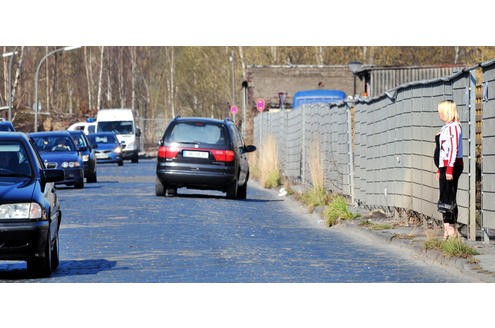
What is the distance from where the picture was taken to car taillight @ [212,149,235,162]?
92.5 feet

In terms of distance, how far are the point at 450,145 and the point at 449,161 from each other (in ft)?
0.60

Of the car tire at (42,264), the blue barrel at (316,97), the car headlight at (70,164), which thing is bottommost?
the car tire at (42,264)

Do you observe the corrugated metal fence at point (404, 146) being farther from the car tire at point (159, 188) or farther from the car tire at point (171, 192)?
the car tire at point (159, 188)

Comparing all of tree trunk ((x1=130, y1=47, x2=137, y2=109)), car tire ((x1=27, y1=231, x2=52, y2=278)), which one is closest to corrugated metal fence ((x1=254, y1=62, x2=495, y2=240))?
car tire ((x1=27, y1=231, x2=52, y2=278))

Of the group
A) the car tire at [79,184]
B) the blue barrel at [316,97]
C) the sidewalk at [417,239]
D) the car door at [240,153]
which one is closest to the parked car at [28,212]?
the sidewalk at [417,239]

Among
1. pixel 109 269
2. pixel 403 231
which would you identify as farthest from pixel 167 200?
pixel 109 269

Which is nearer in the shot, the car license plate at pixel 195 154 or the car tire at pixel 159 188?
the car license plate at pixel 195 154

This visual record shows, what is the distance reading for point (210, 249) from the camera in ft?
51.8

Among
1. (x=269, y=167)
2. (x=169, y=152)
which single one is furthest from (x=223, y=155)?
(x=269, y=167)

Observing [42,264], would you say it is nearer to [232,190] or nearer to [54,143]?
[232,190]

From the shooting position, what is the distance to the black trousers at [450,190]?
15484mm

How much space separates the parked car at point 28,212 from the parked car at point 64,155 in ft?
63.2

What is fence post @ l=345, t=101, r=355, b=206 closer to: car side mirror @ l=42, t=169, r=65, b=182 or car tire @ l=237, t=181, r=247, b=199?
car tire @ l=237, t=181, r=247, b=199

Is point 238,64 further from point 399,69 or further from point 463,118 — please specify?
point 463,118
